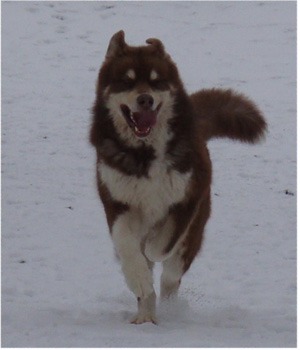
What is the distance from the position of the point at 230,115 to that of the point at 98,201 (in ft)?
9.72

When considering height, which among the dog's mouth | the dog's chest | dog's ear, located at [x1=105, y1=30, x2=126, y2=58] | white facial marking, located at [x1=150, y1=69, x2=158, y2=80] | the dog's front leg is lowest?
the dog's front leg

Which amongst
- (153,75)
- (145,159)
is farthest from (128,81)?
(145,159)

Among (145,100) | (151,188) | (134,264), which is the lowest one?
(134,264)

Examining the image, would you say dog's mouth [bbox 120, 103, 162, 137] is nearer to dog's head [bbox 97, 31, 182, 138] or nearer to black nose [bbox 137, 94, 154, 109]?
dog's head [bbox 97, 31, 182, 138]

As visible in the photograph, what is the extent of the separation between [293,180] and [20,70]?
18.9 feet

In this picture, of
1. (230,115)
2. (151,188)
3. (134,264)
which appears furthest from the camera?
(230,115)

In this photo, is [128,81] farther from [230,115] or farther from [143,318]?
[143,318]

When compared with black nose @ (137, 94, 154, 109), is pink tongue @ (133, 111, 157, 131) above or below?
below

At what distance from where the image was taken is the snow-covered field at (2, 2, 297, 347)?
616cm

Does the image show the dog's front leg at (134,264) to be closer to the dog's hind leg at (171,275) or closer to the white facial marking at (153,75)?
the dog's hind leg at (171,275)

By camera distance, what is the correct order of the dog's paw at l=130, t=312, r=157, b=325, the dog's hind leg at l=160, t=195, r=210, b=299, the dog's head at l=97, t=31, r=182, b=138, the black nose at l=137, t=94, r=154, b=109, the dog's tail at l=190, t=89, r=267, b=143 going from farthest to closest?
the dog's tail at l=190, t=89, r=267, b=143, the dog's hind leg at l=160, t=195, r=210, b=299, the dog's paw at l=130, t=312, r=157, b=325, the dog's head at l=97, t=31, r=182, b=138, the black nose at l=137, t=94, r=154, b=109

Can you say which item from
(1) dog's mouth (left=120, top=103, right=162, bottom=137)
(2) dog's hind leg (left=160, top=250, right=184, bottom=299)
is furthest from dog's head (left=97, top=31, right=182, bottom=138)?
(2) dog's hind leg (left=160, top=250, right=184, bottom=299)

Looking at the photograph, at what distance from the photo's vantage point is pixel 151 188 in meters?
6.06

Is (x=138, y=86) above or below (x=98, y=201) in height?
above
